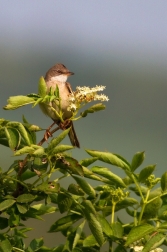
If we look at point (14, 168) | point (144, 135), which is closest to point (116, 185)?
point (14, 168)

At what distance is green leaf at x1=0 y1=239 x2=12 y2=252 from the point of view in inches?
90.3

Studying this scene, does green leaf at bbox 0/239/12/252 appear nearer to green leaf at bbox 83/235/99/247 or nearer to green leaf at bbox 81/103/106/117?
green leaf at bbox 83/235/99/247

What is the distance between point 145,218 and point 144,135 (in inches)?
805

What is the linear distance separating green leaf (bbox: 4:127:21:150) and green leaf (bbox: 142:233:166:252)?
2.09 ft

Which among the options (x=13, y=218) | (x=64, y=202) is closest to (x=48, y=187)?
(x=64, y=202)

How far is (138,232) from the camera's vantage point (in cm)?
222

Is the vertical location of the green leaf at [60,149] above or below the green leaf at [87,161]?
above

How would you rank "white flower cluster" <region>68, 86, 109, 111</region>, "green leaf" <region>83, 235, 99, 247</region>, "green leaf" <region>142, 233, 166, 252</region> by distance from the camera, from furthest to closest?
"white flower cluster" <region>68, 86, 109, 111</region>
"green leaf" <region>83, 235, 99, 247</region>
"green leaf" <region>142, 233, 166, 252</region>

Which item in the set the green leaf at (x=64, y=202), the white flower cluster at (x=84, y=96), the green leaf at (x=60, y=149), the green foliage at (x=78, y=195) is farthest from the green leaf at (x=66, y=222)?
the white flower cluster at (x=84, y=96)

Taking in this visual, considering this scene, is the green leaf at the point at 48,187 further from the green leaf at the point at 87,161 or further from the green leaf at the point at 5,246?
the green leaf at the point at 5,246

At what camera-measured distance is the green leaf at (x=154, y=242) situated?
2.20 metres

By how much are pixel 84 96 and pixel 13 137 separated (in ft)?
1.44

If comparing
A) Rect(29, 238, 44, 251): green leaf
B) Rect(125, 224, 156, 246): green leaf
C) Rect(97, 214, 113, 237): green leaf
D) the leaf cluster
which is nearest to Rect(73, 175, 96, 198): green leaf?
the leaf cluster

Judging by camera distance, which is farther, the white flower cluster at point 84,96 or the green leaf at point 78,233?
the white flower cluster at point 84,96
